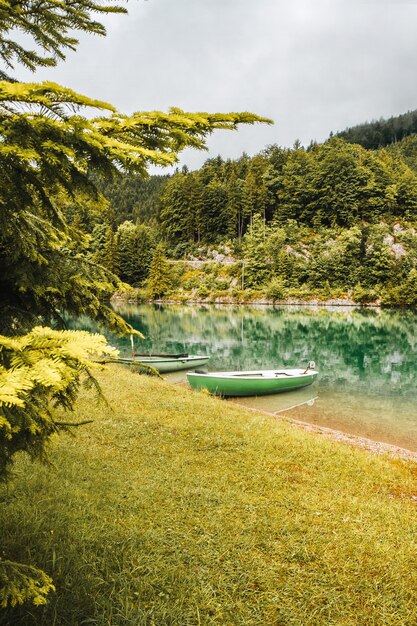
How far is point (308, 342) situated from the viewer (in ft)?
114

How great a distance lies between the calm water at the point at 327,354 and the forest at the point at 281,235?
57.7 ft

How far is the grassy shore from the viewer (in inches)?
157

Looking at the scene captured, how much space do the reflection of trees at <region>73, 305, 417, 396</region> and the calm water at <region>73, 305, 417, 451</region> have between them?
0.06 meters

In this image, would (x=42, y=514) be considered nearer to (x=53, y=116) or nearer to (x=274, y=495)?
(x=274, y=495)

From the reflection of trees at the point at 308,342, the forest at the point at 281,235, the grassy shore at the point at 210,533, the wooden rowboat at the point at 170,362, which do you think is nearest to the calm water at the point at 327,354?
the reflection of trees at the point at 308,342

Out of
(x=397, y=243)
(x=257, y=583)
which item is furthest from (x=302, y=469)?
(x=397, y=243)

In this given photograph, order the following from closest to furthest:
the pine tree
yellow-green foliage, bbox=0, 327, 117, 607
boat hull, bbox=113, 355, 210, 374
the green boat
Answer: yellow-green foliage, bbox=0, 327, 117, 607 → the green boat → boat hull, bbox=113, 355, 210, 374 → the pine tree

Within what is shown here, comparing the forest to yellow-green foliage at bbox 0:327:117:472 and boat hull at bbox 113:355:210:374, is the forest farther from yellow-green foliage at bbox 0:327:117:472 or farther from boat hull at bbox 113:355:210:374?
yellow-green foliage at bbox 0:327:117:472

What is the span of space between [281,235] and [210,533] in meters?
81.5

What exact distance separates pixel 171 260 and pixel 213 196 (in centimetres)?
1976

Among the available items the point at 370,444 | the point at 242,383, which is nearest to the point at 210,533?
the point at 370,444

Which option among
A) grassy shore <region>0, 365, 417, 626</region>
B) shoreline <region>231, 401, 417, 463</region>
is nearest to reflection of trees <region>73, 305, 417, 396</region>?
shoreline <region>231, 401, 417, 463</region>

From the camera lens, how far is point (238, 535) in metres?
5.26

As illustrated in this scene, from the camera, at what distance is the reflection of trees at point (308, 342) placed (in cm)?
2342
